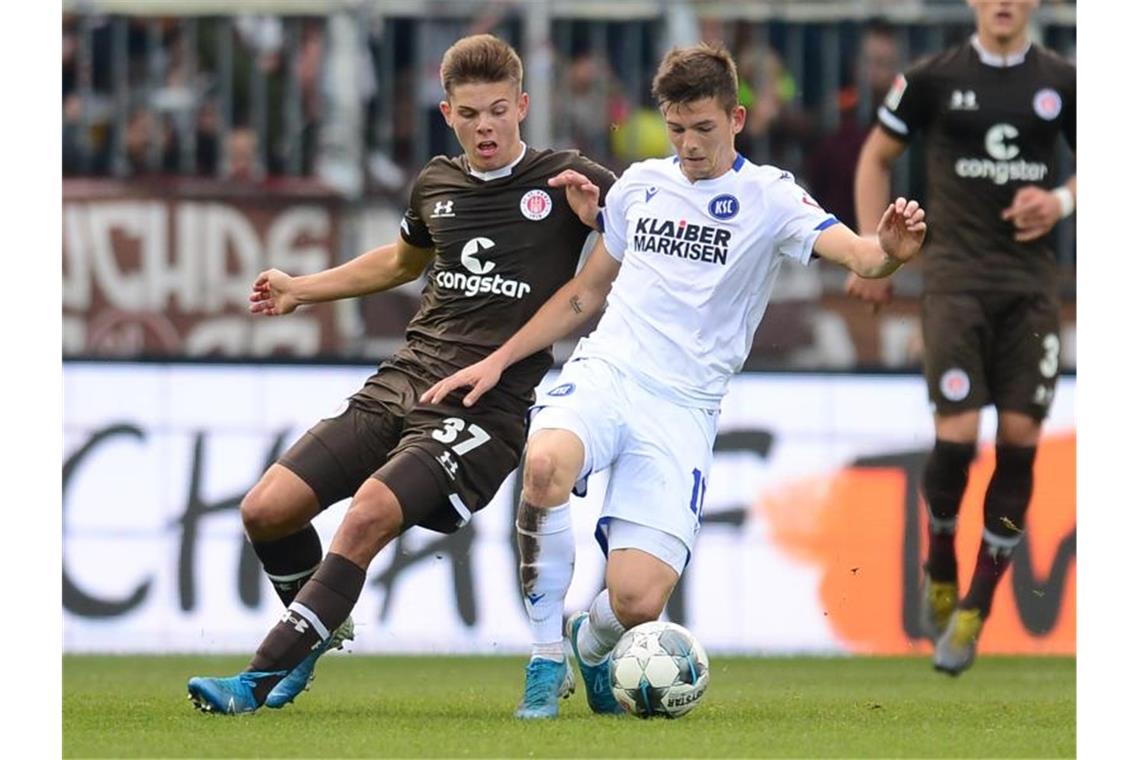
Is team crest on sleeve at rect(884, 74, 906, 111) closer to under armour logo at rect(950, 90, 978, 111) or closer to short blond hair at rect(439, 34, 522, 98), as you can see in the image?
under armour logo at rect(950, 90, 978, 111)

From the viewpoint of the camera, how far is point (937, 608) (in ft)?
32.0

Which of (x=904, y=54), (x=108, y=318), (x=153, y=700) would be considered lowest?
(x=153, y=700)

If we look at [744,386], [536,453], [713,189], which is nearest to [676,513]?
[536,453]

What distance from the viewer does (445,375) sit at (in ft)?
25.1

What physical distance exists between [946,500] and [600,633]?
271 centimetres

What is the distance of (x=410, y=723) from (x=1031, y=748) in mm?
1980

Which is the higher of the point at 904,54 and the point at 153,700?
the point at 904,54

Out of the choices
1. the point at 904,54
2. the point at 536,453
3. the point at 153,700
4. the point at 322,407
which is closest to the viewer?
the point at 536,453

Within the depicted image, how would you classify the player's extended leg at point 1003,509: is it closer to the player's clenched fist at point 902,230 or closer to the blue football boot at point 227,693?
the player's clenched fist at point 902,230

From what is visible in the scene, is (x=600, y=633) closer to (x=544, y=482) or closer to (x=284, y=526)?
(x=544, y=482)

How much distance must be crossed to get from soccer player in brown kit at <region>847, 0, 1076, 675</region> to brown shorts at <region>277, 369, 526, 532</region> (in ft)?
8.90

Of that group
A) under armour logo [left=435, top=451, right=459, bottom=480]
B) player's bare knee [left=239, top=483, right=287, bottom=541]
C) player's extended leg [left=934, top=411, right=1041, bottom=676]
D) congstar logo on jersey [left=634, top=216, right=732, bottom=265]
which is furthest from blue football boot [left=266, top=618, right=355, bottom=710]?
player's extended leg [left=934, top=411, right=1041, bottom=676]
